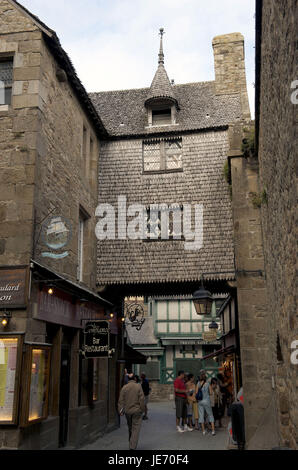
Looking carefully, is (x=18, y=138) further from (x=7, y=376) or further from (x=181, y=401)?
(x=181, y=401)

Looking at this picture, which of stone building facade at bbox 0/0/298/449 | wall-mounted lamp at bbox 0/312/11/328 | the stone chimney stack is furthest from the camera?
the stone chimney stack

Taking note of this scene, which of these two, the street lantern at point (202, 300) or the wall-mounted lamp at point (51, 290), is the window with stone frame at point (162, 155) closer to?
the street lantern at point (202, 300)

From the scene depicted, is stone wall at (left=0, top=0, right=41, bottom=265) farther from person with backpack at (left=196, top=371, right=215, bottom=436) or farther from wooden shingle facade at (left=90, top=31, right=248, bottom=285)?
person with backpack at (left=196, top=371, right=215, bottom=436)

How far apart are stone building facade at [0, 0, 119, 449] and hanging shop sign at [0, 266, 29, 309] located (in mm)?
18

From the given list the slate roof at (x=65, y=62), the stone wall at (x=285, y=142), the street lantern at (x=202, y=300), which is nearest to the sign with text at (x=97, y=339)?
the street lantern at (x=202, y=300)

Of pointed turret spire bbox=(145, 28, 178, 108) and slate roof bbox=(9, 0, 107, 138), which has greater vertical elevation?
pointed turret spire bbox=(145, 28, 178, 108)

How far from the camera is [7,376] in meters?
7.26

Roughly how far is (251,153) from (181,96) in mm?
5815

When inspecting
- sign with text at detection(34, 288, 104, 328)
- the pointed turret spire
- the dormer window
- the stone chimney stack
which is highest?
the stone chimney stack

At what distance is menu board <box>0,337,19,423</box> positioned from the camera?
7.07 meters

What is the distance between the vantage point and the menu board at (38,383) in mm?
7570

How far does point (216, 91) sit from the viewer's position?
50.1ft

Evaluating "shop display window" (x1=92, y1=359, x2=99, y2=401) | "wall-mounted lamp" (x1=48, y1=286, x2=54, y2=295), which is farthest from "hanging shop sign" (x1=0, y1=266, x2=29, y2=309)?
"shop display window" (x1=92, y1=359, x2=99, y2=401)
